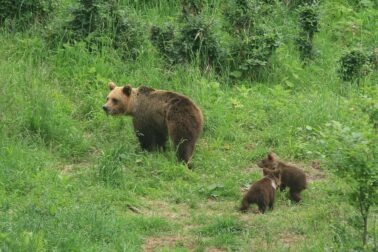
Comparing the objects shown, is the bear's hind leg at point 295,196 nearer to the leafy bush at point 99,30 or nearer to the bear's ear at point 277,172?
the bear's ear at point 277,172

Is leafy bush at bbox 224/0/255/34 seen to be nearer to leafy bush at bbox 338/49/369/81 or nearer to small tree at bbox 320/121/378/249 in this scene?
leafy bush at bbox 338/49/369/81

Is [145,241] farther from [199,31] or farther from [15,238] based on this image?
[199,31]

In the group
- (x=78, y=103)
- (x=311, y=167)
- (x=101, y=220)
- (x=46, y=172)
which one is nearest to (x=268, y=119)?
(x=311, y=167)

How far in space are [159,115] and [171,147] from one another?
440 mm

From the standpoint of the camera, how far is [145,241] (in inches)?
307

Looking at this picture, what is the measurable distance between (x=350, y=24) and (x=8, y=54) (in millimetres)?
5935

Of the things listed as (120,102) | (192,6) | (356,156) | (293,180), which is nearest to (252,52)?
(192,6)

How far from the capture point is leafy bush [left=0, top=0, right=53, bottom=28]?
1289cm

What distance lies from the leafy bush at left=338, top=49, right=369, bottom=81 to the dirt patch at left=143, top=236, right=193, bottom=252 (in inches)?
221

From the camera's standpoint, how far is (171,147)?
10.7m

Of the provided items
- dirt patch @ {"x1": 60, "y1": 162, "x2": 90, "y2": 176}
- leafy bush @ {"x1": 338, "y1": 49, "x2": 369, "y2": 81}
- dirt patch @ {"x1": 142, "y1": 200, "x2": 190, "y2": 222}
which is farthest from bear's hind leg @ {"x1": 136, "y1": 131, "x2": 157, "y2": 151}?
leafy bush @ {"x1": 338, "y1": 49, "x2": 369, "y2": 81}

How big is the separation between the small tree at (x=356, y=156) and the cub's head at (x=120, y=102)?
15.3 feet

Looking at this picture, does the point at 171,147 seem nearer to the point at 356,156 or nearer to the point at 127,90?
the point at 127,90

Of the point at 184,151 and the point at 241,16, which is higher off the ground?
the point at 241,16
